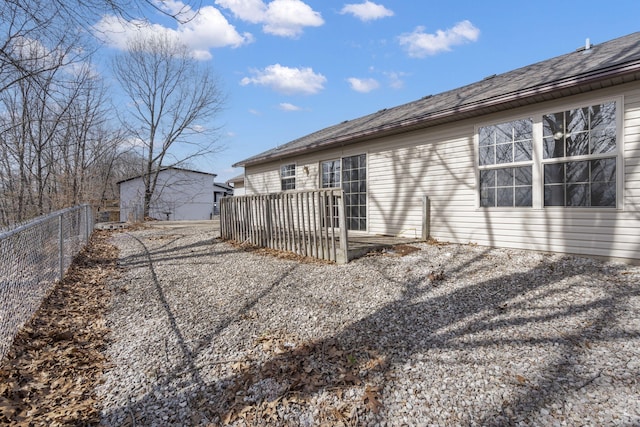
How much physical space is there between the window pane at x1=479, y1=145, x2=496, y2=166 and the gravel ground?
83.8 inches

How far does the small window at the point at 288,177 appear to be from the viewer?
11086mm

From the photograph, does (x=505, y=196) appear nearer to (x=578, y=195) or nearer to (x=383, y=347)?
(x=578, y=195)

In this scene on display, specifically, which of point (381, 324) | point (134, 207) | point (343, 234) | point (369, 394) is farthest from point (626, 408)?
point (134, 207)

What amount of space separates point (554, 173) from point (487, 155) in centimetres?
118

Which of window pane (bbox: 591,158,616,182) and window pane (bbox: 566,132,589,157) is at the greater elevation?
window pane (bbox: 566,132,589,157)

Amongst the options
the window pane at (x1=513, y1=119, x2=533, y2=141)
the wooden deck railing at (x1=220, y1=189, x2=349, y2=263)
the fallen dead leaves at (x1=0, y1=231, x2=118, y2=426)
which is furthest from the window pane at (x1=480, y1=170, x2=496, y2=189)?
the fallen dead leaves at (x1=0, y1=231, x2=118, y2=426)

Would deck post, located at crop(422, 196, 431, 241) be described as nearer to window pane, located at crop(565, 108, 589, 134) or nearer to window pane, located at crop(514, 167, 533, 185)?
window pane, located at crop(514, 167, 533, 185)

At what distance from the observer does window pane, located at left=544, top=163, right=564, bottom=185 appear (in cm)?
552

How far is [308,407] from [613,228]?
214 inches

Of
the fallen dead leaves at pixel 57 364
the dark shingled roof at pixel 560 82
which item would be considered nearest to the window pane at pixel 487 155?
the dark shingled roof at pixel 560 82

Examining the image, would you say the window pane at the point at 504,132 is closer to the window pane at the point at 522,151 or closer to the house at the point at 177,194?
the window pane at the point at 522,151

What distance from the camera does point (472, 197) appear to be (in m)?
6.67

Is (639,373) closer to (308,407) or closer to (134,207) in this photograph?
(308,407)

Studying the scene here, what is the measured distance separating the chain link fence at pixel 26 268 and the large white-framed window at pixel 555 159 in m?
6.99
